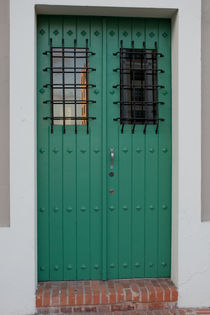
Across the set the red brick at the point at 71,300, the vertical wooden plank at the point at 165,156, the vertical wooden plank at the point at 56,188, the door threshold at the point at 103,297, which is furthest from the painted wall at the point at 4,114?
the vertical wooden plank at the point at 165,156

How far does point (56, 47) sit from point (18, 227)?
5.96 ft

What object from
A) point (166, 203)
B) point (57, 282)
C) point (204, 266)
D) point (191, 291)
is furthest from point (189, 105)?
point (57, 282)

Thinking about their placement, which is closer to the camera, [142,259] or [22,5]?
[22,5]

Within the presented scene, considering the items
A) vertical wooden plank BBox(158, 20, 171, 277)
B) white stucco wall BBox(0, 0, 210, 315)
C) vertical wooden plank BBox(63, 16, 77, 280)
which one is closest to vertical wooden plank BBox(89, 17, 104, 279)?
vertical wooden plank BBox(63, 16, 77, 280)

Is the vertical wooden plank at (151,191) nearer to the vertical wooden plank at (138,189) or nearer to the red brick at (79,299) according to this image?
the vertical wooden plank at (138,189)

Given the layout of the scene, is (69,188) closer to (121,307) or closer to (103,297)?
(103,297)

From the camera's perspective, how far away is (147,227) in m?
3.92

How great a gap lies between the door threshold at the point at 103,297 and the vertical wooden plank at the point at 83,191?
0.77 feet

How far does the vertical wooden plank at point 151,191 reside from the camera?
12.8ft

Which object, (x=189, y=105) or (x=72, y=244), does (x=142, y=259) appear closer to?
(x=72, y=244)

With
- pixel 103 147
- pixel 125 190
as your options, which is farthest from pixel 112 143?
pixel 125 190

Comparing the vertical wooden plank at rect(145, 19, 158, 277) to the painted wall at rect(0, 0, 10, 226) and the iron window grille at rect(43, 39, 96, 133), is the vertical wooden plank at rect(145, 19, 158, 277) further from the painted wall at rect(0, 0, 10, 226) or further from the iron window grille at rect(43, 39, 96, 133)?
the painted wall at rect(0, 0, 10, 226)

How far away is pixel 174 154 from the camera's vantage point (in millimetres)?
3812

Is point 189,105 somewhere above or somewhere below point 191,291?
above
